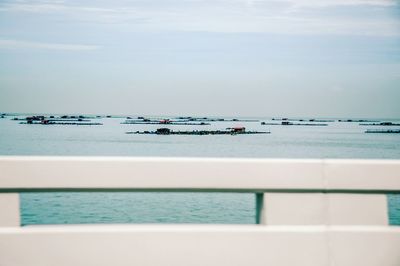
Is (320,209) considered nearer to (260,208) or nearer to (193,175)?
(260,208)

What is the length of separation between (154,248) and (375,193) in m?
1.54

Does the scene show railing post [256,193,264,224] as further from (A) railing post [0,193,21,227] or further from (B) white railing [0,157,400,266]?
(A) railing post [0,193,21,227]

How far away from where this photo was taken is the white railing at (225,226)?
286 cm

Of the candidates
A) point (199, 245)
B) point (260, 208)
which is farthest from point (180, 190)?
point (260, 208)

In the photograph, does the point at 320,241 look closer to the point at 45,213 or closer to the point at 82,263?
the point at 82,263

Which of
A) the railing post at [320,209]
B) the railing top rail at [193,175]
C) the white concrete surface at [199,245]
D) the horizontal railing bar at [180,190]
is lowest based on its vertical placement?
the white concrete surface at [199,245]

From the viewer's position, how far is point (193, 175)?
9.46 ft

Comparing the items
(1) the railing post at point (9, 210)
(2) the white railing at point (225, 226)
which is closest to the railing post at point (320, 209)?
(2) the white railing at point (225, 226)

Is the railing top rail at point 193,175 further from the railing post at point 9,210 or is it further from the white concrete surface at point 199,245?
the white concrete surface at point 199,245

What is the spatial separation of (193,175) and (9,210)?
122 centimetres

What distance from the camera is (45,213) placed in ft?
84.7

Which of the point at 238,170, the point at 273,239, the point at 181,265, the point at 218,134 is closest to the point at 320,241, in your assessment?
the point at 273,239

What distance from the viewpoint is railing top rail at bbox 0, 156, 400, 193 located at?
286 centimetres

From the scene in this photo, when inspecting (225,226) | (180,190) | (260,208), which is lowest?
(225,226)
